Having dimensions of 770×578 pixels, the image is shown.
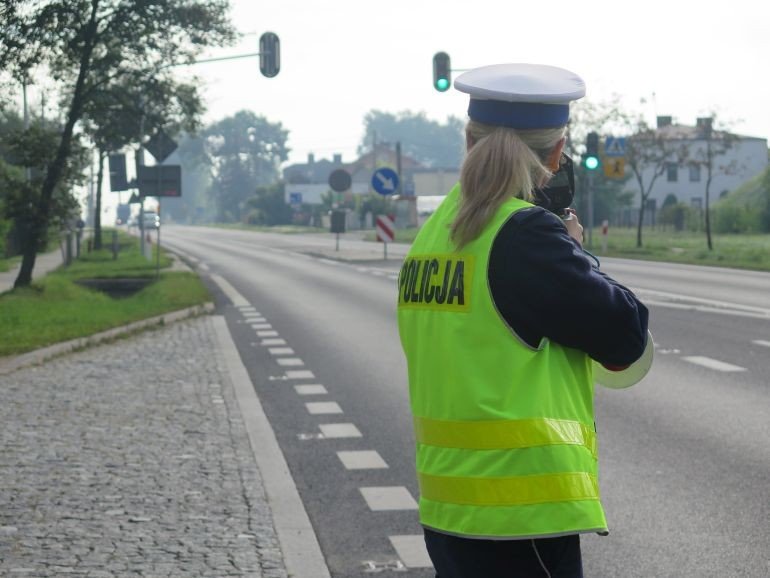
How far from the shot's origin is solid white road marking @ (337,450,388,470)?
8344mm

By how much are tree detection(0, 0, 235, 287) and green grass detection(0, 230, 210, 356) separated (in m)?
1.56

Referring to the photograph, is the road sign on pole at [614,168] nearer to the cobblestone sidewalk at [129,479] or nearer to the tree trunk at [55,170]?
the tree trunk at [55,170]

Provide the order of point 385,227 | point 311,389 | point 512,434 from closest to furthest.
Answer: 1. point 512,434
2. point 311,389
3. point 385,227

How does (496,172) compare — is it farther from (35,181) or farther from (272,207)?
(272,207)

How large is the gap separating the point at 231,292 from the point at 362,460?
1927 centimetres

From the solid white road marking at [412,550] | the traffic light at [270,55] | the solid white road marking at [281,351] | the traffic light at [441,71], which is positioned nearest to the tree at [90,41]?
the traffic light at [270,55]

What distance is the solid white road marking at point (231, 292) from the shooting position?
2430 centimetres

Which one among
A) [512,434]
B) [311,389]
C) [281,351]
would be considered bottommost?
[281,351]

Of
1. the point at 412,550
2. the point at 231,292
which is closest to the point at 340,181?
the point at 231,292

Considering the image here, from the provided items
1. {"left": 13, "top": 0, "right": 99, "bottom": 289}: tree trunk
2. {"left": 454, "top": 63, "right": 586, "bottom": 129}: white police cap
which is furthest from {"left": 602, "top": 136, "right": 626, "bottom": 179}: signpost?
{"left": 454, "top": 63, "right": 586, "bottom": 129}: white police cap

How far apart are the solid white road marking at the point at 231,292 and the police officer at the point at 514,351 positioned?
20.5 m

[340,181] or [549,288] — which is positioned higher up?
[549,288]

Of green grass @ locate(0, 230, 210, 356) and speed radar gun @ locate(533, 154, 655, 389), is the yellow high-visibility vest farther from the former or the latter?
green grass @ locate(0, 230, 210, 356)

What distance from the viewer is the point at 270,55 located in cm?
3177
